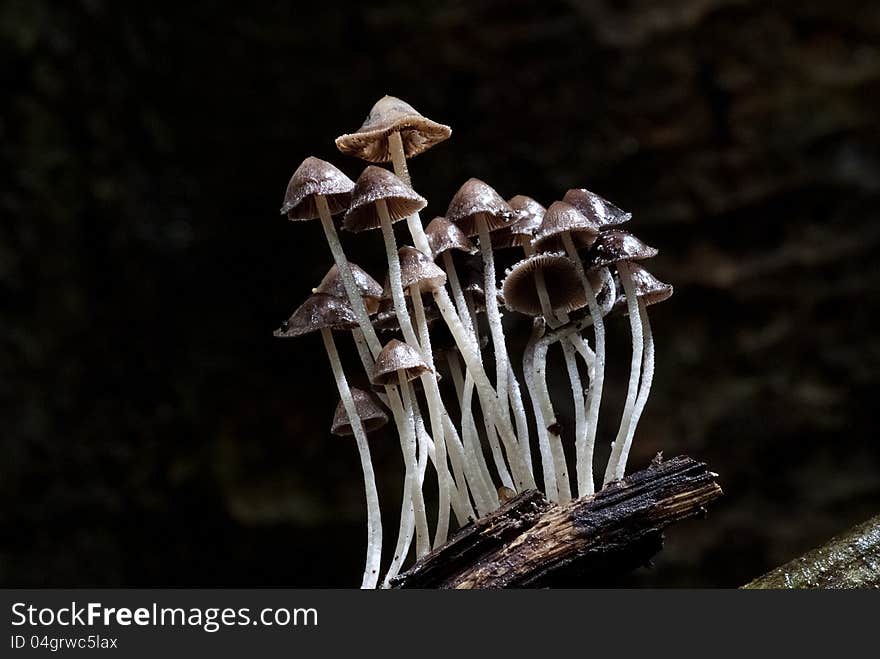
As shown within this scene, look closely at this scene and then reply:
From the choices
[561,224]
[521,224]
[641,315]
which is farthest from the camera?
[641,315]

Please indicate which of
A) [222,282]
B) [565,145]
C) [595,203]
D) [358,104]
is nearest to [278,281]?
[222,282]

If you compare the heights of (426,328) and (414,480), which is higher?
(426,328)

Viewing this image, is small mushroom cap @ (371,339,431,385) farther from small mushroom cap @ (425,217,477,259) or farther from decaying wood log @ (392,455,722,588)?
decaying wood log @ (392,455,722,588)

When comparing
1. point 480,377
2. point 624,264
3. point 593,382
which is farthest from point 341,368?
point 624,264

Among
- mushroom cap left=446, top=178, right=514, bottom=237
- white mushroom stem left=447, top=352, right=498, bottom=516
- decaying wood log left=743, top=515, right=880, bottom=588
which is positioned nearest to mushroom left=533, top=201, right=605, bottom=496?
mushroom cap left=446, top=178, right=514, bottom=237

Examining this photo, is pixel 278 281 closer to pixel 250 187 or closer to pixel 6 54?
pixel 250 187

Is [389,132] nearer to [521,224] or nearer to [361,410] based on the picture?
[521,224]
